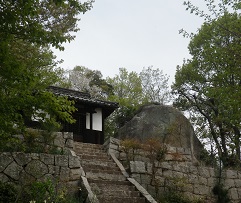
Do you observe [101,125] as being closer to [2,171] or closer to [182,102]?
[182,102]

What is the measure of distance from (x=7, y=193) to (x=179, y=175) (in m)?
7.80

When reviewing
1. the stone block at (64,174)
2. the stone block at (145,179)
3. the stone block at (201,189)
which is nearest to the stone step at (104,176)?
the stone block at (145,179)

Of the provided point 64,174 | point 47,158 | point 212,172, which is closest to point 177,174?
point 212,172

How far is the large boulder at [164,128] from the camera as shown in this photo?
2095cm

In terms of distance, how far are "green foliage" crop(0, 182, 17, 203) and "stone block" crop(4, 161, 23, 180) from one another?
769 mm

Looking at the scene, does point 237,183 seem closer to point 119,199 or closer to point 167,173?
point 167,173

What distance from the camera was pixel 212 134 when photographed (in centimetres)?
2216

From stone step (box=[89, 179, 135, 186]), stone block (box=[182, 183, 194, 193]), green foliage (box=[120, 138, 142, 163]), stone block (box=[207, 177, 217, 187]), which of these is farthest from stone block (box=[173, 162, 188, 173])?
stone step (box=[89, 179, 135, 186])

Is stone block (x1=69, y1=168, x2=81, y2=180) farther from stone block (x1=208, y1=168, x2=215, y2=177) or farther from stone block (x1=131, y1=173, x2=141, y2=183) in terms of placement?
stone block (x1=208, y1=168, x2=215, y2=177)

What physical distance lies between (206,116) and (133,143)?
1020cm

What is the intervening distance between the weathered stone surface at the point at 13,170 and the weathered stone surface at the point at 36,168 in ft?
0.95

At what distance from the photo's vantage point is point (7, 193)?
8875 millimetres

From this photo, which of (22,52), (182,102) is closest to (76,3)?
(22,52)

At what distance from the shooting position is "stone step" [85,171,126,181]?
1202cm
